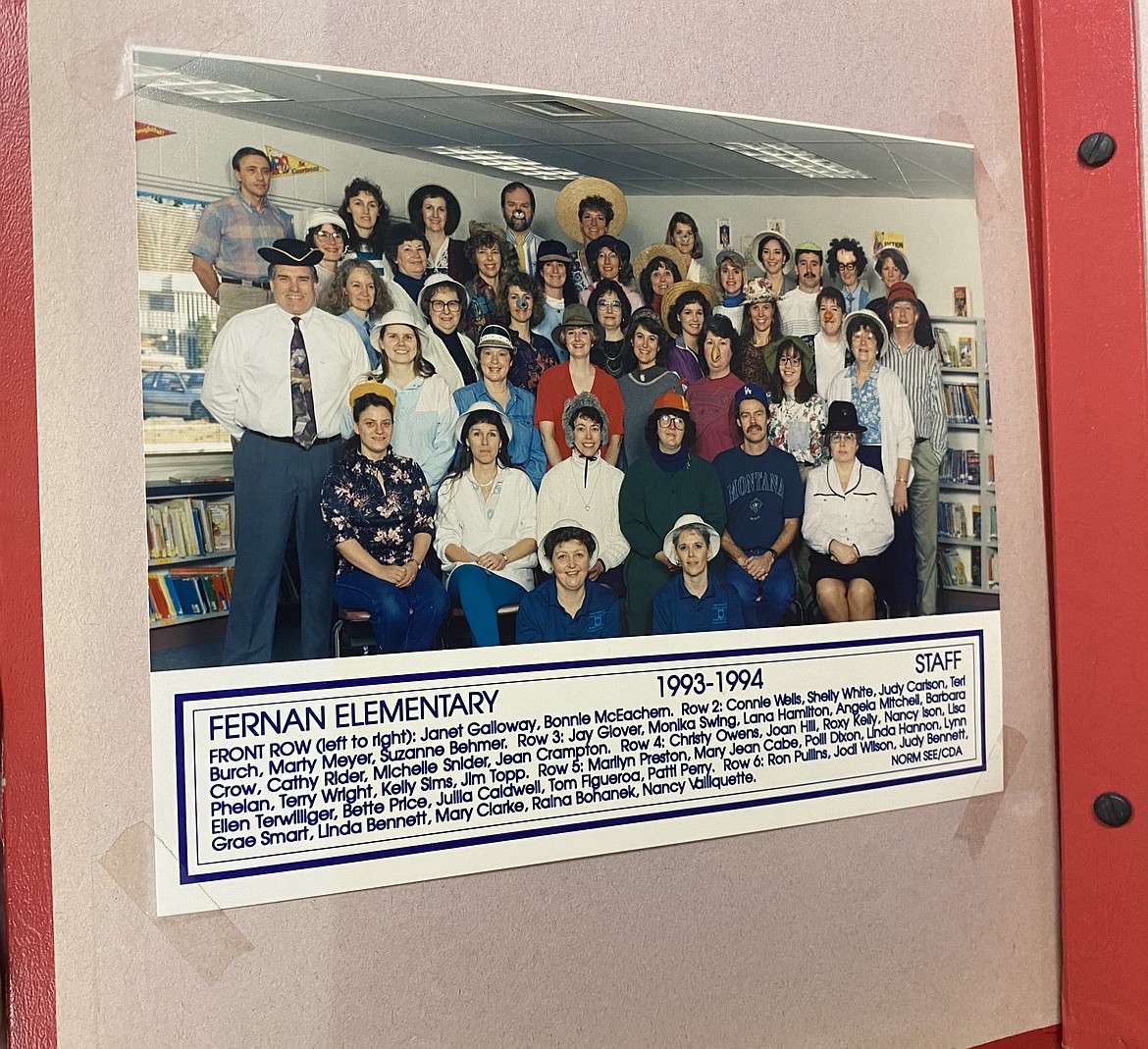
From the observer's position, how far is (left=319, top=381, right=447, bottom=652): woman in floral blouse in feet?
5.52

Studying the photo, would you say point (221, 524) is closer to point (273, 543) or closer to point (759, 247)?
point (273, 543)

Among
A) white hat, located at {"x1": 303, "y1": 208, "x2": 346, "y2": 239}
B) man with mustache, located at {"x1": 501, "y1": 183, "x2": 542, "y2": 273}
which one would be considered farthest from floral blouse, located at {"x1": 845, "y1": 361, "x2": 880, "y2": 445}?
white hat, located at {"x1": 303, "y1": 208, "x2": 346, "y2": 239}

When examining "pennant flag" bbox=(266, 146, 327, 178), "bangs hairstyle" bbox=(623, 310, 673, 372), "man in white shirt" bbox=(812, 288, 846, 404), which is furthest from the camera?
"man in white shirt" bbox=(812, 288, 846, 404)

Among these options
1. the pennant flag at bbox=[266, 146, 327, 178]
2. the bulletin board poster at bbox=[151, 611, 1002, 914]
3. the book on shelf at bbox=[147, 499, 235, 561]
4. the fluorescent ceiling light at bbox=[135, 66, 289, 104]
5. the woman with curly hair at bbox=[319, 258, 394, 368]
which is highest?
the fluorescent ceiling light at bbox=[135, 66, 289, 104]

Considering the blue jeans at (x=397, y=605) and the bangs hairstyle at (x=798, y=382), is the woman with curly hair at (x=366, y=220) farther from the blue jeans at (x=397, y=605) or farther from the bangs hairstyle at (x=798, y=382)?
the bangs hairstyle at (x=798, y=382)

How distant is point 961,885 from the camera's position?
2031 millimetres

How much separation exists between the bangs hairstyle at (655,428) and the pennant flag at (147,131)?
95 cm

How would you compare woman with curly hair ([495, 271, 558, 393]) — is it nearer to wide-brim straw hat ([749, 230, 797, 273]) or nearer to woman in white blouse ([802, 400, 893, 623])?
wide-brim straw hat ([749, 230, 797, 273])

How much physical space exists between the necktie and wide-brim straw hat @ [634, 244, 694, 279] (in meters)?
0.63

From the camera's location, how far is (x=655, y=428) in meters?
1.88

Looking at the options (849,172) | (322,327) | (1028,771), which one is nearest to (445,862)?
(322,327)

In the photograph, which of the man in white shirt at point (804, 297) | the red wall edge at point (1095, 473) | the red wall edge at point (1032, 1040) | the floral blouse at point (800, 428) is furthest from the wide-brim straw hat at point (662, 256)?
A: the red wall edge at point (1032, 1040)

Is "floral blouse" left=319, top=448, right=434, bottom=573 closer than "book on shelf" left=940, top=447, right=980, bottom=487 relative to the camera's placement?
Yes

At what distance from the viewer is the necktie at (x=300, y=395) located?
Answer: 1.66m
